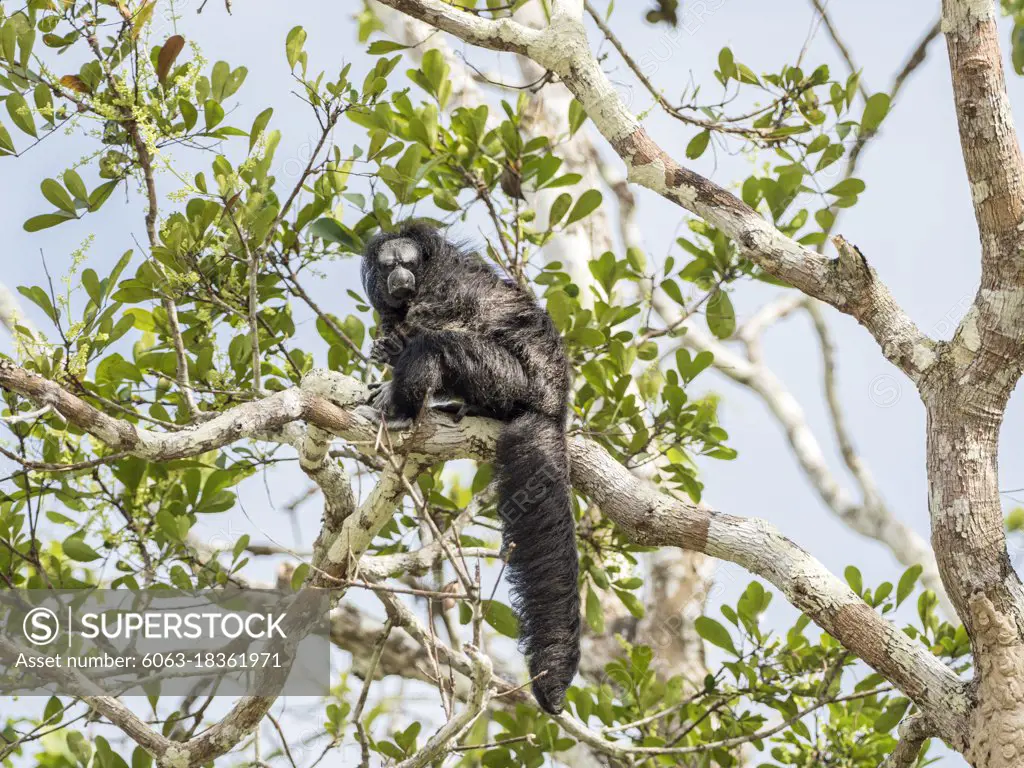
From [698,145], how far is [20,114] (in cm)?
304

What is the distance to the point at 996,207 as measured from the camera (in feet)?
12.3

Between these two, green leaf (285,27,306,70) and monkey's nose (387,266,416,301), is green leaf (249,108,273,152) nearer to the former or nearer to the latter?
green leaf (285,27,306,70)

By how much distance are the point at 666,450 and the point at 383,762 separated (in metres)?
2.04

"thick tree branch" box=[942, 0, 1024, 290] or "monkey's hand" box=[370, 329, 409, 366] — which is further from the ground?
"monkey's hand" box=[370, 329, 409, 366]

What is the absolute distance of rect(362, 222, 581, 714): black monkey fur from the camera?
4215 millimetres

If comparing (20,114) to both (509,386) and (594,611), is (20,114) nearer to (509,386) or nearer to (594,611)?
(509,386)

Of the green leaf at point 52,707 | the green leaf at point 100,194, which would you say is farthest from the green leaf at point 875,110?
the green leaf at point 52,707

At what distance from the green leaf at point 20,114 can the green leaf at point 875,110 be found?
360 centimetres

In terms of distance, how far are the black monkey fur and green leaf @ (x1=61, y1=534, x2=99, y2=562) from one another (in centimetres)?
157

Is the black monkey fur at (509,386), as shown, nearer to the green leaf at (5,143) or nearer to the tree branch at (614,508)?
the tree branch at (614,508)

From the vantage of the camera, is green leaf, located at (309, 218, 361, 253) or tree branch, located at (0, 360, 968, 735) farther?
green leaf, located at (309, 218, 361, 253)

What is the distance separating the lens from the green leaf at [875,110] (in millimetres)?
4891

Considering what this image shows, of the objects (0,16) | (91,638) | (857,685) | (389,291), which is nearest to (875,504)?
(857,685)

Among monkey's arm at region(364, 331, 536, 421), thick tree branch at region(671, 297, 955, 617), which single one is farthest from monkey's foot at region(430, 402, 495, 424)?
thick tree branch at region(671, 297, 955, 617)
